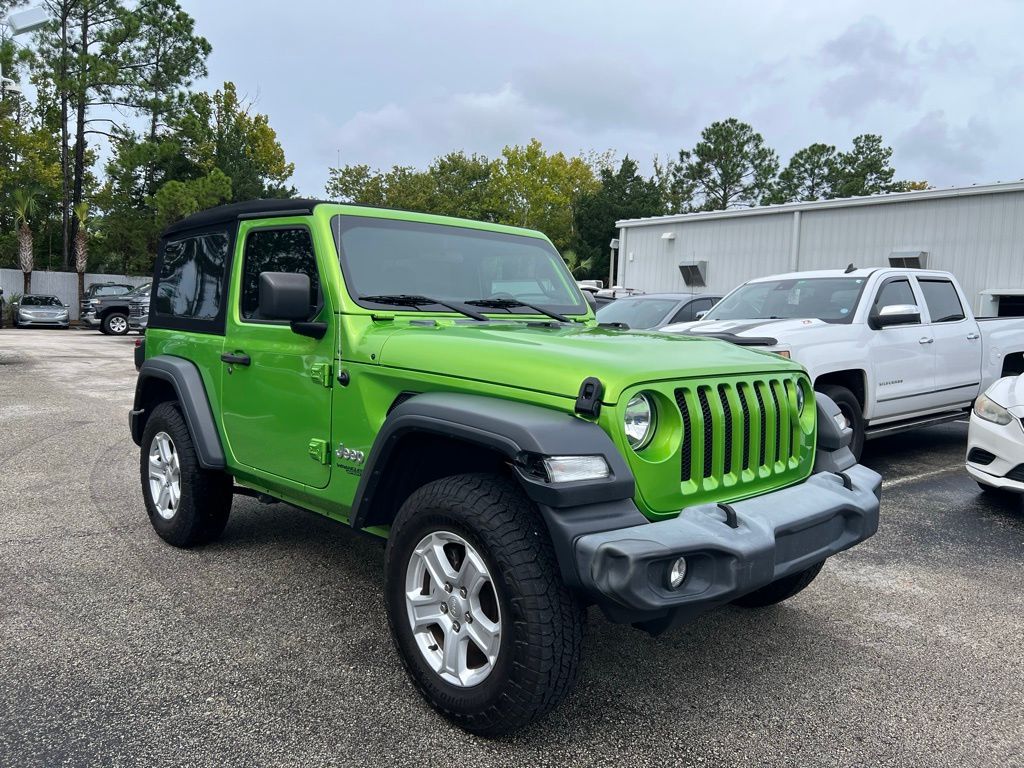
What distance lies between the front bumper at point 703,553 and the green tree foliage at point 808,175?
186 feet

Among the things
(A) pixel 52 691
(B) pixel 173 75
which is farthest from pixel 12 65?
(A) pixel 52 691

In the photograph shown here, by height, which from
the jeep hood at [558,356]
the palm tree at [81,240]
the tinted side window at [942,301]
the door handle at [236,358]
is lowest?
the door handle at [236,358]

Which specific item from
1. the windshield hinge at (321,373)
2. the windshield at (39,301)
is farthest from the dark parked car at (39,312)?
the windshield hinge at (321,373)

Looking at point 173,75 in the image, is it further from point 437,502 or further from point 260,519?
point 437,502

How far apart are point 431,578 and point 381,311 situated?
123cm

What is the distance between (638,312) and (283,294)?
740 centimetres

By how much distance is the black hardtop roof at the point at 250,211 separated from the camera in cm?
390

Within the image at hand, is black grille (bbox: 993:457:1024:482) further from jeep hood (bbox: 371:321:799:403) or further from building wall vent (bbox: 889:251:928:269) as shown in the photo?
building wall vent (bbox: 889:251:928:269)

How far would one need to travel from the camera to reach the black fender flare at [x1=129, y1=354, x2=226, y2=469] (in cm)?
426

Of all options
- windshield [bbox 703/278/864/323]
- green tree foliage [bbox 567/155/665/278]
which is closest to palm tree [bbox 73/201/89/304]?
green tree foliage [bbox 567/155/665/278]

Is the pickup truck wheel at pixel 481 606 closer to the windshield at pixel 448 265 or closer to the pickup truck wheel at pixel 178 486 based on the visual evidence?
the windshield at pixel 448 265

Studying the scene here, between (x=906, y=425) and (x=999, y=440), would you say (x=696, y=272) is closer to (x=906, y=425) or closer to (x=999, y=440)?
(x=906, y=425)

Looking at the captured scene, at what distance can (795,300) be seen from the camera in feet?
24.9

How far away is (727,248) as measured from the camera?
19.1 m
